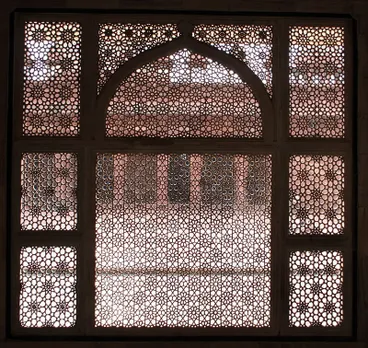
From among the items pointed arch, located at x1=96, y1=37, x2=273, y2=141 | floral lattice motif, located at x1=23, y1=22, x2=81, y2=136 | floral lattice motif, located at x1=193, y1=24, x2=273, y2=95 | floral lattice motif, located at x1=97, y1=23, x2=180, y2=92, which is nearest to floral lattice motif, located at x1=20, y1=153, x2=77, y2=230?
floral lattice motif, located at x1=23, y1=22, x2=81, y2=136

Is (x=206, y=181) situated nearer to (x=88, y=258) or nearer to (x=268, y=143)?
(x=268, y=143)

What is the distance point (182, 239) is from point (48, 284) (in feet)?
2.84

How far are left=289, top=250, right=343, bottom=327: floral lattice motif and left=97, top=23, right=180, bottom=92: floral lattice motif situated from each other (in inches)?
→ 62.1

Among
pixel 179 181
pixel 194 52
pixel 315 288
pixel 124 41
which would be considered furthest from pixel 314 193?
pixel 124 41

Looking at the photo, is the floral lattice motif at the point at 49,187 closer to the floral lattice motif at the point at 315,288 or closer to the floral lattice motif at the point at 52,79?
the floral lattice motif at the point at 52,79

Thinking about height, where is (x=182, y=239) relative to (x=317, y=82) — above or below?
below

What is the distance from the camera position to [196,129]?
273 centimetres

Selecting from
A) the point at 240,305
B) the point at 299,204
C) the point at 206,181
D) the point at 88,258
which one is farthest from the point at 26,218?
the point at 299,204

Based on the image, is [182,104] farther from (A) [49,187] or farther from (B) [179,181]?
(A) [49,187]

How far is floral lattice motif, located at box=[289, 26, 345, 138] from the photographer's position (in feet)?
9.05

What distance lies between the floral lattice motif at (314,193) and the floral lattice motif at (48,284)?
1.40 metres

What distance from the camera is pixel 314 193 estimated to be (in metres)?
2.75
